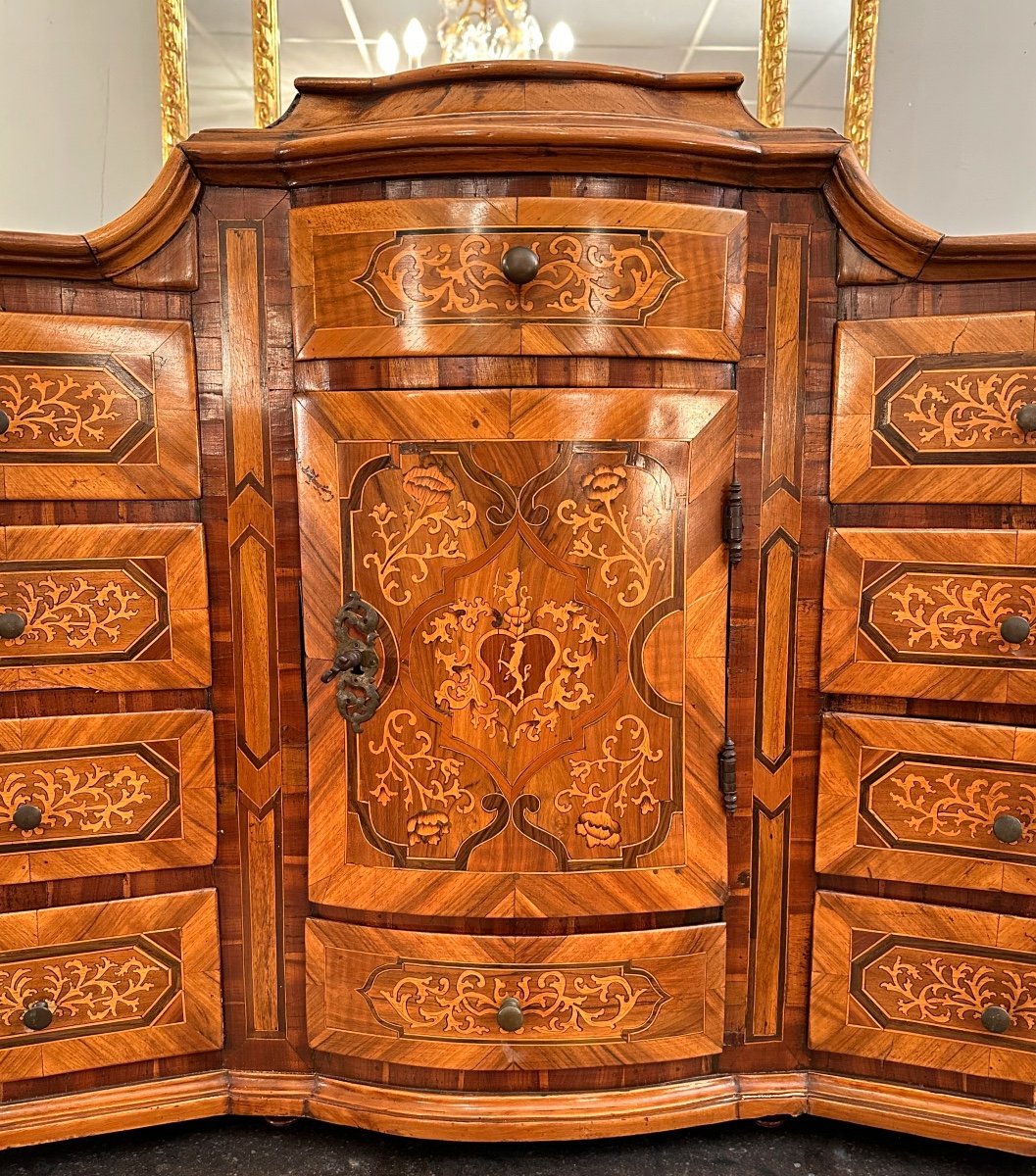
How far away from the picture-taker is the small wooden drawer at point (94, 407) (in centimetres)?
108

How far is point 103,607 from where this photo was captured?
1.12m

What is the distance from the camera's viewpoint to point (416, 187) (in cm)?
107

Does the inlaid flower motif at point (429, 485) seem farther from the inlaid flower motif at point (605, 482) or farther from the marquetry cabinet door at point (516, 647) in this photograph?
the inlaid flower motif at point (605, 482)

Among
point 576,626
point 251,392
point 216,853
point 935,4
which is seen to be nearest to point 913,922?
point 576,626

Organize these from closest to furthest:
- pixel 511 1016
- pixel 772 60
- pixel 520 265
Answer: pixel 520 265 → pixel 511 1016 → pixel 772 60

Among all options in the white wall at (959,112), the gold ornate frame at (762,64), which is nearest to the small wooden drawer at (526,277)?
the gold ornate frame at (762,64)

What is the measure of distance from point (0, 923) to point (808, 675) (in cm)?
127

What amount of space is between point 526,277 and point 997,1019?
4.13 feet

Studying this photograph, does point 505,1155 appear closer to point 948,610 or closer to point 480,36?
point 948,610

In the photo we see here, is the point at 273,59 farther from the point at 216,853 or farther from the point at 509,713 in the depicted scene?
the point at 216,853

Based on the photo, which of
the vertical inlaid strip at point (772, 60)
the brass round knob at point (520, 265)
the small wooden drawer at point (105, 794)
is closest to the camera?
the brass round knob at point (520, 265)

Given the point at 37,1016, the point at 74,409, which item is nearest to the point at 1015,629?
the point at 74,409

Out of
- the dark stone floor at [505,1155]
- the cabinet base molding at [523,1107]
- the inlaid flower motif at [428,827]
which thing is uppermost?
the inlaid flower motif at [428,827]

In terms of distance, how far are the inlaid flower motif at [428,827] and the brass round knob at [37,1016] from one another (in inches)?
23.6
